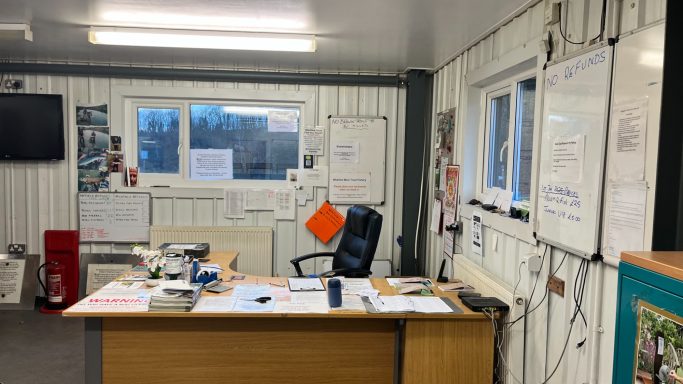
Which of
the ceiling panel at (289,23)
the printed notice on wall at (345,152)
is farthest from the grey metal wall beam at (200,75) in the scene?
the printed notice on wall at (345,152)

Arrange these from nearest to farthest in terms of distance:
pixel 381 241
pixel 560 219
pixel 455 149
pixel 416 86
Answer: pixel 560 219 < pixel 455 149 < pixel 416 86 < pixel 381 241

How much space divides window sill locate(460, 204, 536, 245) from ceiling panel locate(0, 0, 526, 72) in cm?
118

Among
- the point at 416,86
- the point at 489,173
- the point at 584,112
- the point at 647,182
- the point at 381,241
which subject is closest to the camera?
the point at 647,182

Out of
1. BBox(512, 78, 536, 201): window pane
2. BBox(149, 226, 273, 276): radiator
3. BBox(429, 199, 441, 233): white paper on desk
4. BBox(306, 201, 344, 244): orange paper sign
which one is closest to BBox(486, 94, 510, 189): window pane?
BBox(512, 78, 536, 201): window pane

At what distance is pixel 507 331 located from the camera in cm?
256

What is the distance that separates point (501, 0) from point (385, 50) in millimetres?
1264

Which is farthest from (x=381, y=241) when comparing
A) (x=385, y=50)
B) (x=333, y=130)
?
(x=385, y=50)

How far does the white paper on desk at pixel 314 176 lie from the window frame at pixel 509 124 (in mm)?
1640

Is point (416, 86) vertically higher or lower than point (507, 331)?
higher

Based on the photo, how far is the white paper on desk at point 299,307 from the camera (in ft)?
Answer: 8.05

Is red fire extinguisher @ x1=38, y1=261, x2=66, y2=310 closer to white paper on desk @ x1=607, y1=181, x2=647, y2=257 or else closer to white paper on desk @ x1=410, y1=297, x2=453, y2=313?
white paper on desk @ x1=410, y1=297, x2=453, y2=313

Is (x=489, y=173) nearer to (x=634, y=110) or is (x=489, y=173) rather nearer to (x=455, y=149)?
(x=455, y=149)

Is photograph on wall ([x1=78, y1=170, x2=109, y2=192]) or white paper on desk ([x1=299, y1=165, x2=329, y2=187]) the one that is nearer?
photograph on wall ([x1=78, y1=170, x2=109, y2=192])

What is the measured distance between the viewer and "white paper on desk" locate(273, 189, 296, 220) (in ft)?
14.9
